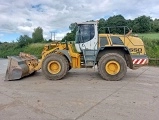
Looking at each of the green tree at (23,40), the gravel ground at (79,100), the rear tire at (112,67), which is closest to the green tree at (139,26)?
the rear tire at (112,67)

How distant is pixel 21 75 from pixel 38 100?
320 cm

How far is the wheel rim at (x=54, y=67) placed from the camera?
858 cm

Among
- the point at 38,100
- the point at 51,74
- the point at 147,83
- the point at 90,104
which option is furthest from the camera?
the point at 51,74

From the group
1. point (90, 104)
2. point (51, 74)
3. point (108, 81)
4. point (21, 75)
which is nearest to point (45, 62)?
point (51, 74)

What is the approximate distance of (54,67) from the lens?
866 cm

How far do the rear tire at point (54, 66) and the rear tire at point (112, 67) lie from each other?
4.70 ft

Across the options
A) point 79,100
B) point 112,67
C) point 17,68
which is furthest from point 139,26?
point 79,100

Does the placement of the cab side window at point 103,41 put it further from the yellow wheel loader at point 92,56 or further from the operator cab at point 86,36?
the operator cab at point 86,36

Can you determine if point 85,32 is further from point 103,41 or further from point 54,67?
point 54,67

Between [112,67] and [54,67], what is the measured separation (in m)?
2.31

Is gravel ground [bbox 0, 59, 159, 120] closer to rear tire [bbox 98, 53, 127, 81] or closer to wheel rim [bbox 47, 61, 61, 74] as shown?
rear tire [bbox 98, 53, 127, 81]

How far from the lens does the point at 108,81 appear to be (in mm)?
8180

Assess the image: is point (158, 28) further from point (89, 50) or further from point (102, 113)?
point (102, 113)

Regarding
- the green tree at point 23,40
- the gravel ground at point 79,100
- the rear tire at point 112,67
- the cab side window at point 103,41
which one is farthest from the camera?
the green tree at point 23,40
